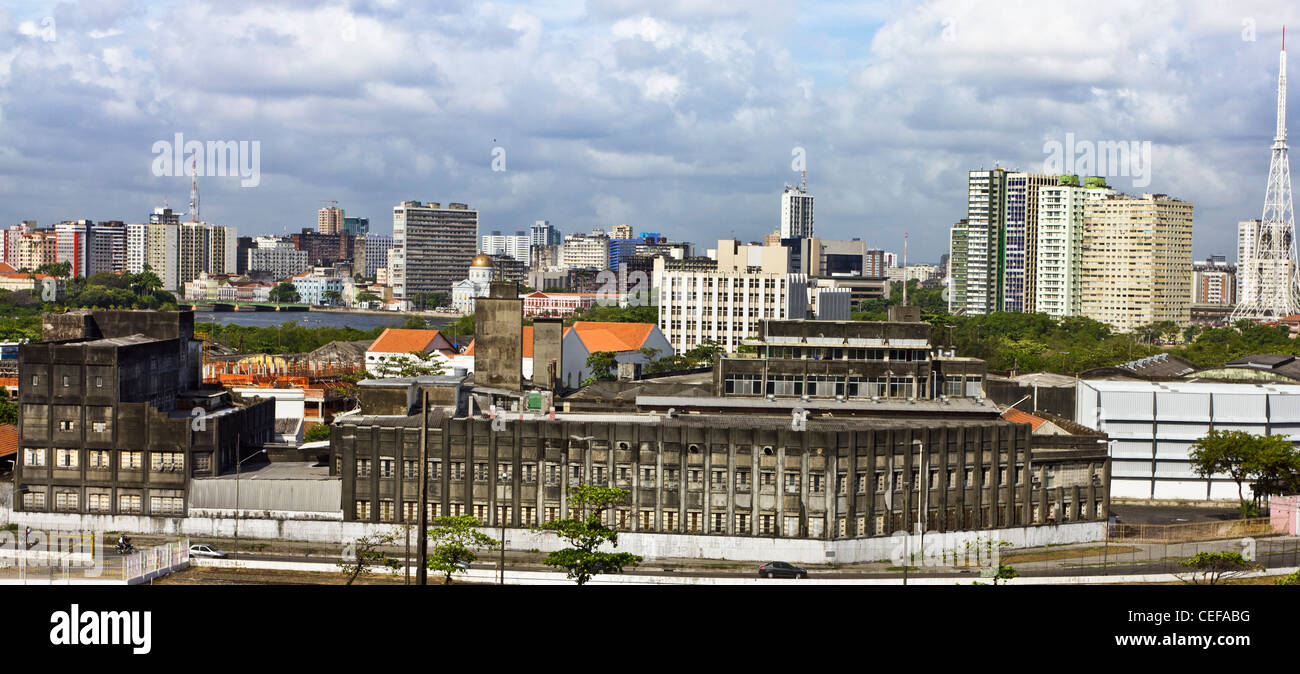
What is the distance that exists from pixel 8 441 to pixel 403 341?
6201 centimetres

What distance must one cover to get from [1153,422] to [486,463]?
44.7m

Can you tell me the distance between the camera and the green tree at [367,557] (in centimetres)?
5052

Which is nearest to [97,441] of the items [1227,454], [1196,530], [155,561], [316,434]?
[155,561]

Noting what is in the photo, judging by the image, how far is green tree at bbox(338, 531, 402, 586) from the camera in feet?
166

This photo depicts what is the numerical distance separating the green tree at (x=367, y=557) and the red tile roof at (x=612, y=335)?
68871 mm

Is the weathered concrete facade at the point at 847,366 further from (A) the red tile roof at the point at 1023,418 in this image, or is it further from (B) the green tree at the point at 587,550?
(B) the green tree at the point at 587,550

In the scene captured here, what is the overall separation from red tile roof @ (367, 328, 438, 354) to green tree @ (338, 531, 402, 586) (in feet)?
237

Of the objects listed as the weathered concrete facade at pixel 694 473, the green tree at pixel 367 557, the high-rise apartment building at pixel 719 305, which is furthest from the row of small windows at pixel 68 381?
the high-rise apartment building at pixel 719 305

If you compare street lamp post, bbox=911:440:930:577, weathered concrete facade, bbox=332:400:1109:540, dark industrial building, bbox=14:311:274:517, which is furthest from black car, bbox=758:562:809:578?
dark industrial building, bbox=14:311:274:517

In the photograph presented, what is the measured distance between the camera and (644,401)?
73750 mm

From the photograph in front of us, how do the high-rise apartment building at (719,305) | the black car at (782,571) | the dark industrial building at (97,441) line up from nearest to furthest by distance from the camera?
the black car at (782,571) → the dark industrial building at (97,441) → the high-rise apartment building at (719,305)

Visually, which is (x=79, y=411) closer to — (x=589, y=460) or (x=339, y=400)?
(x=589, y=460)

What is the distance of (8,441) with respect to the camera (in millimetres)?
73500
